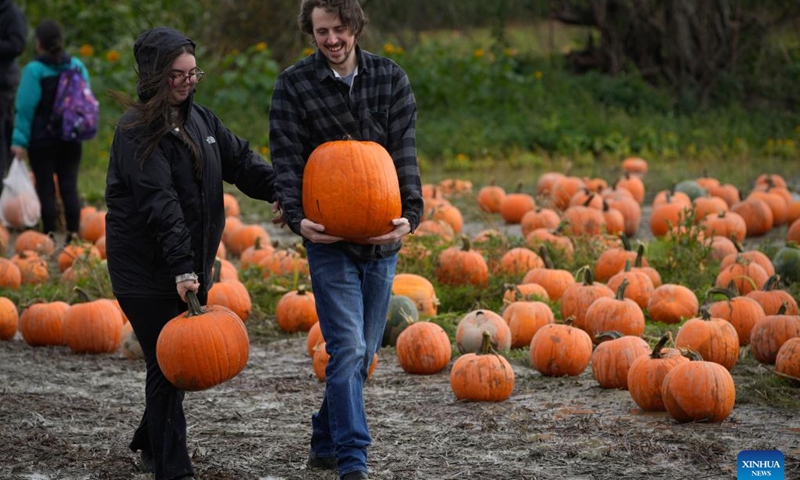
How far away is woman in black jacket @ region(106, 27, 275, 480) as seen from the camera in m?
4.37

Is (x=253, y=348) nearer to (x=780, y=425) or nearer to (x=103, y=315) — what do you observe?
(x=103, y=315)

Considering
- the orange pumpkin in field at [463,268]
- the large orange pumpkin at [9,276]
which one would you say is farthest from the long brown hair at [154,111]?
the large orange pumpkin at [9,276]

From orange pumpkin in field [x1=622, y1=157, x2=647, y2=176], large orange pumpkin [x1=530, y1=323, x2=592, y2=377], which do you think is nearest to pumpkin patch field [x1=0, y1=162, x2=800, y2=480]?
large orange pumpkin [x1=530, y1=323, x2=592, y2=377]

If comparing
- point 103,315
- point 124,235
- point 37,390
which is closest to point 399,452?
point 124,235

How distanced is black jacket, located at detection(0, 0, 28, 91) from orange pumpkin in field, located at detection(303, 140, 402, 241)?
6228 millimetres

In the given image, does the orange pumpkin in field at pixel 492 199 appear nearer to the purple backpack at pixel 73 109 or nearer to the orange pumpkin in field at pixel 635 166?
the orange pumpkin in field at pixel 635 166

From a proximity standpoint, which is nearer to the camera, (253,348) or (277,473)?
(277,473)

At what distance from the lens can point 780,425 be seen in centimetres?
511

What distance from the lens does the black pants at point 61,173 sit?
1006cm

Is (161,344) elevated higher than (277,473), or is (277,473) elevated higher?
(161,344)

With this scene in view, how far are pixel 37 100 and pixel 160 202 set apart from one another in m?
5.97

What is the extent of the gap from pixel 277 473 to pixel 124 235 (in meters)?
1.13

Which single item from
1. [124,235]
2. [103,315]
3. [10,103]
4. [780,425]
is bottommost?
[780,425]

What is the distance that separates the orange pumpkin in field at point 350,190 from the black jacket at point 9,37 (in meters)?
6.23
